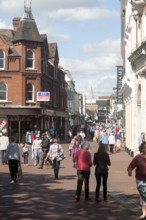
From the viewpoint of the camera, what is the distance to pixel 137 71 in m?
28.5

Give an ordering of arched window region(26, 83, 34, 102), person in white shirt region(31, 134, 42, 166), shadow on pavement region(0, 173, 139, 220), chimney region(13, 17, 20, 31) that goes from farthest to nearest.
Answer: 1. chimney region(13, 17, 20, 31)
2. arched window region(26, 83, 34, 102)
3. person in white shirt region(31, 134, 42, 166)
4. shadow on pavement region(0, 173, 139, 220)

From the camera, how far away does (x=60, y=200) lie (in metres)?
13.6

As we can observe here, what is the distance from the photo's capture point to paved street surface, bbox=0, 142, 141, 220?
1134cm

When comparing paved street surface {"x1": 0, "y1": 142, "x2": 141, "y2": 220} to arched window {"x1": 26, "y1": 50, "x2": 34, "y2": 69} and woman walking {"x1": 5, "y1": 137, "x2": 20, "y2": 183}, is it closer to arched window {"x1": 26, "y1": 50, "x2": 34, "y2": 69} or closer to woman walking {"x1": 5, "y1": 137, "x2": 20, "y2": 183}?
woman walking {"x1": 5, "y1": 137, "x2": 20, "y2": 183}

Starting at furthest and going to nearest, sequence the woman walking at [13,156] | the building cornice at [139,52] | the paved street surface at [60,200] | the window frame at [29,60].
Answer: the window frame at [29,60] < the building cornice at [139,52] < the woman walking at [13,156] < the paved street surface at [60,200]

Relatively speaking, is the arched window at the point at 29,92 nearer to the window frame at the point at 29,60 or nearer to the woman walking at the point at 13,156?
the window frame at the point at 29,60

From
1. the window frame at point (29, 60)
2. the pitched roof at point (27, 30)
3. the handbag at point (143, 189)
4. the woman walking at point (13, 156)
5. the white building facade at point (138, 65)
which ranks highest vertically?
the pitched roof at point (27, 30)

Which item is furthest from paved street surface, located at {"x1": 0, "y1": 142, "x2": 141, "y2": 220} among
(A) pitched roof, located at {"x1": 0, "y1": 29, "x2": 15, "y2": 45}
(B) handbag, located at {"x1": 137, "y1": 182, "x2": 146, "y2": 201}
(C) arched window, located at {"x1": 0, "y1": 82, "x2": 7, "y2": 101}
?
(A) pitched roof, located at {"x1": 0, "y1": 29, "x2": 15, "y2": 45}

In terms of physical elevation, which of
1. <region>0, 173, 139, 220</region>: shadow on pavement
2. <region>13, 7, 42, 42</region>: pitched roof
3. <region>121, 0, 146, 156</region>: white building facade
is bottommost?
<region>0, 173, 139, 220</region>: shadow on pavement

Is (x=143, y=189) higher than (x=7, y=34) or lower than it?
lower

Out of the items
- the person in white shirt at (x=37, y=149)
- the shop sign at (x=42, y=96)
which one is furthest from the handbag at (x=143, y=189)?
the shop sign at (x=42, y=96)

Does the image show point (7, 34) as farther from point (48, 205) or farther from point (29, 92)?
point (48, 205)

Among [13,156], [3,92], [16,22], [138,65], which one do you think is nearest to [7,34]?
[16,22]

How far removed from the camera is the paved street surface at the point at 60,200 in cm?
1134
